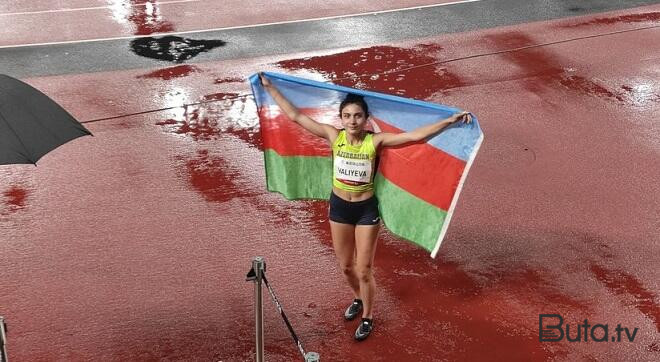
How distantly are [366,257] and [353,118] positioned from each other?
45.3 inches

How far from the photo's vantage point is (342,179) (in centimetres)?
648

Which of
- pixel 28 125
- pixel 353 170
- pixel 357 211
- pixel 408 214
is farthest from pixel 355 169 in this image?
pixel 28 125

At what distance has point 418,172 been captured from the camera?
662 centimetres

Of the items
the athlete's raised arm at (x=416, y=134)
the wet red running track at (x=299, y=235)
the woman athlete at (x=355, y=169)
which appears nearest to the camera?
the athlete's raised arm at (x=416, y=134)

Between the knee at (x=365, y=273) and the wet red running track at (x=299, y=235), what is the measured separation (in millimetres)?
577

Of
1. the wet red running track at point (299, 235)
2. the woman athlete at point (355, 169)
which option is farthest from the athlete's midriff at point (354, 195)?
the wet red running track at point (299, 235)

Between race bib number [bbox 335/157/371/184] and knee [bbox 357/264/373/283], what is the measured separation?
729 mm

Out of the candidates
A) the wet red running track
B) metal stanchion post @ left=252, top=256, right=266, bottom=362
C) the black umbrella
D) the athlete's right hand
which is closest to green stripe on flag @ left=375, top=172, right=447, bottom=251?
the wet red running track

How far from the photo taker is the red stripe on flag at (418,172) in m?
6.58

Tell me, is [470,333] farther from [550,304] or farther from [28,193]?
[28,193]

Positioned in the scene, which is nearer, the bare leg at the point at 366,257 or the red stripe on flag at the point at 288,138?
the bare leg at the point at 366,257

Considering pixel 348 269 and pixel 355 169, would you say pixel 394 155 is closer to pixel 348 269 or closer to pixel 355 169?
pixel 355 169

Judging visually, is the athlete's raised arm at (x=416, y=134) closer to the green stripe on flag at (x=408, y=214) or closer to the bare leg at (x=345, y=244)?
the green stripe on flag at (x=408, y=214)

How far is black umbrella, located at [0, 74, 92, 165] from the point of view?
555 centimetres
